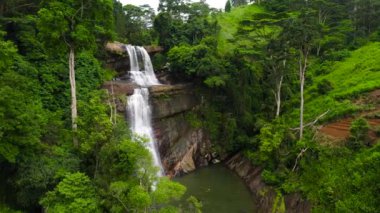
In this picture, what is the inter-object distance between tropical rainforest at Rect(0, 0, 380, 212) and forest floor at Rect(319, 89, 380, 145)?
159 millimetres

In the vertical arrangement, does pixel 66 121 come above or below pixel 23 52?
below

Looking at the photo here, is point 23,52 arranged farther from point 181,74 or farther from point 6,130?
point 181,74

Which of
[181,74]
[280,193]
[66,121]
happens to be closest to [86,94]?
[66,121]

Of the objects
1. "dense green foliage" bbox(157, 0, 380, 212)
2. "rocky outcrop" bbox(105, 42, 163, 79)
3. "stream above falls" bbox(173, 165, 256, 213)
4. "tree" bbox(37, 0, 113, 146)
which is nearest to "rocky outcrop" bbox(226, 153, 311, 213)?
"stream above falls" bbox(173, 165, 256, 213)

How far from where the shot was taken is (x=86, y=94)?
67.9 feet

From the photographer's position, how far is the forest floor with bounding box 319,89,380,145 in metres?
18.2

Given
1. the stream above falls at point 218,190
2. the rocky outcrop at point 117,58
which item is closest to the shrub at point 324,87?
the stream above falls at point 218,190

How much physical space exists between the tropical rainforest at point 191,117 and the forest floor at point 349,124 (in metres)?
0.16

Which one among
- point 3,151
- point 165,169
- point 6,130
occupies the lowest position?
point 165,169

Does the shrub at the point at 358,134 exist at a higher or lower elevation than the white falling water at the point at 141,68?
lower

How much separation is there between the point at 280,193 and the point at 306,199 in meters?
1.94

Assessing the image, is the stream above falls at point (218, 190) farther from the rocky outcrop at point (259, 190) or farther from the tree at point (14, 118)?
the tree at point (14, 118)

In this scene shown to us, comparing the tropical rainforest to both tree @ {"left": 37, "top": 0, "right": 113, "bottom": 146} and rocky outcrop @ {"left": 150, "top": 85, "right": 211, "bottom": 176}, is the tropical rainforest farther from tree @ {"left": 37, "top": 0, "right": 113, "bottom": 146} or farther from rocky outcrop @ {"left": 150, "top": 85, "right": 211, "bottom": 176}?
rocky outcrop @ {"left": 150, "top": 85, "right": 211, "bottom": 176}

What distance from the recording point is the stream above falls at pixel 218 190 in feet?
61.4
